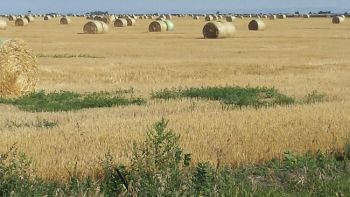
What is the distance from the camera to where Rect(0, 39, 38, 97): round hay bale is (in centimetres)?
1756

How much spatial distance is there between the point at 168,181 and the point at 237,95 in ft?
31.9

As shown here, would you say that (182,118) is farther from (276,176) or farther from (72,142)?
(276,176)

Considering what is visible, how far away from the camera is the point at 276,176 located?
26.8 ft

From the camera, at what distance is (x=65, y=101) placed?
15.7 meters

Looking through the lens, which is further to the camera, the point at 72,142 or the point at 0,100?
the point at 0,100

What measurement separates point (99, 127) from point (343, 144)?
4276mm

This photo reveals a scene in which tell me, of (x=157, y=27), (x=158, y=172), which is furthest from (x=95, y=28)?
(x=158, y=172)

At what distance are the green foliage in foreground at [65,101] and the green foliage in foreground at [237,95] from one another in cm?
121

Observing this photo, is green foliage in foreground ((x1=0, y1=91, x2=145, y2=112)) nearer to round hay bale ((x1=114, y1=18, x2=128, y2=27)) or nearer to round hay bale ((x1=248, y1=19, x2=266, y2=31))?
round hay bale ((x1=248, y1=19, x2=266, y2=31))

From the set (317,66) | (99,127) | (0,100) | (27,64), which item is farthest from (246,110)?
(317,66)

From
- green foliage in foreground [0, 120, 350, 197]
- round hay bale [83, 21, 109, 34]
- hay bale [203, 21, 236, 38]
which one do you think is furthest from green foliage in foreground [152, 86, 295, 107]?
round hay bale [83, 21, 109, 34]

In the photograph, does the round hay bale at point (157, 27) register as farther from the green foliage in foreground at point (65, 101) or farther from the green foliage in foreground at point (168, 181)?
the green foliage in foreground at point (168, 181)

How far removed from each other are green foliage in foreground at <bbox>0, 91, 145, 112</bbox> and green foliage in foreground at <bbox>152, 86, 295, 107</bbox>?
121 centimetres

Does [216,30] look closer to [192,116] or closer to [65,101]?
[65,101]
